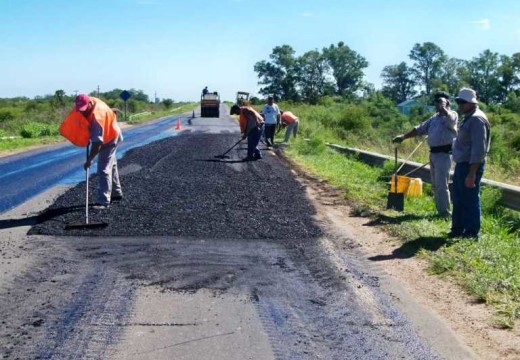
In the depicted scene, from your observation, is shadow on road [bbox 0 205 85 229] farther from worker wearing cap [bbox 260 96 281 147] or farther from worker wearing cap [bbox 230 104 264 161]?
worker wearing cap [bbox 260 96 281 147]

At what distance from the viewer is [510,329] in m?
4.53

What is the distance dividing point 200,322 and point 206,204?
16.1ft

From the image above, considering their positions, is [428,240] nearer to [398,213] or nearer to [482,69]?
[398,213]

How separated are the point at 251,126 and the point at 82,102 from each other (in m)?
8.36

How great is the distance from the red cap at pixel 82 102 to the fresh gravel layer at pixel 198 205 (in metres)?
1.46

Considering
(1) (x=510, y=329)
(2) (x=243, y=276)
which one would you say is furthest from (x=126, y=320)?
(1) (x=510, y=329)

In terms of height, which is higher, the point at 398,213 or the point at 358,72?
the point at 358,72

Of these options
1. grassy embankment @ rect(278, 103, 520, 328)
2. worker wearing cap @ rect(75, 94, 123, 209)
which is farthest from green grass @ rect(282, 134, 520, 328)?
worker wearing cap @ rect(75, 94, 123, 209)

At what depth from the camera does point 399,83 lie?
132250mm

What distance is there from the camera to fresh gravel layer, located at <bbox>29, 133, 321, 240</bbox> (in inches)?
300

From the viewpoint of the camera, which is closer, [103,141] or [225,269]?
[225,269]

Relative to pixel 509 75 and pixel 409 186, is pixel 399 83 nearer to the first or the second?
pixel 509 75

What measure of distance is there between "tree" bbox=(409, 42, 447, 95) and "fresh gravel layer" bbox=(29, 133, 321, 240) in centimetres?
11754

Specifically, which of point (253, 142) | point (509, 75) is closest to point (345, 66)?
point (509, 75)
